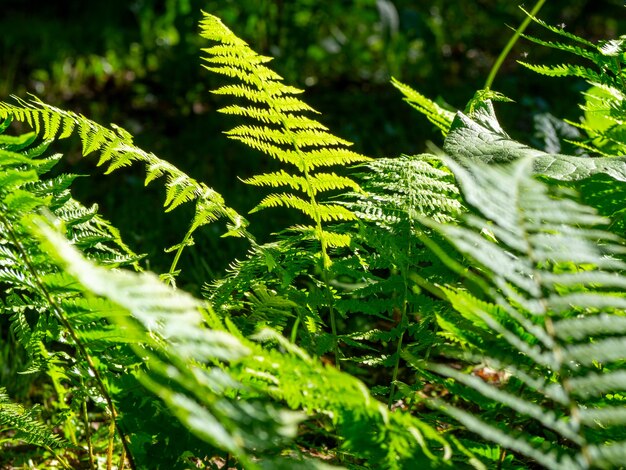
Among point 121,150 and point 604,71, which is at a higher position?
point 604,71

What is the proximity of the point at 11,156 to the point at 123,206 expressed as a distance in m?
2.19

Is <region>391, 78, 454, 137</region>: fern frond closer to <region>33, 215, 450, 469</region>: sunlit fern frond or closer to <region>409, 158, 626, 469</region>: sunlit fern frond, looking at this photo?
<region>409, 158, 626, 469</region>: sunlit fern frond

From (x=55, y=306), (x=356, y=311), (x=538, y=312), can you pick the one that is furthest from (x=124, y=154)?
(x=538, y=312)

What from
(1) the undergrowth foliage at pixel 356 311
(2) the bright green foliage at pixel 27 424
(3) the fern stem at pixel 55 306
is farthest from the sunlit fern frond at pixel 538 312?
(2) the bright green foliage at pixel 27 424

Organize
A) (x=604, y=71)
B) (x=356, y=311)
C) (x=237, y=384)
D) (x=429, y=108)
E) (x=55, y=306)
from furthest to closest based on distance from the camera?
(x=429, y=108) < (x=604, y=71) < (x=356, y=311) < (x=55, y=306) < (x=237, y=384)

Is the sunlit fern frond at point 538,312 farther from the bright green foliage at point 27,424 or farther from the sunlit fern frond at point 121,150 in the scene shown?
the bright green foliage at point 27,424

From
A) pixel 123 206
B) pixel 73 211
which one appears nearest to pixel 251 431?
pixel 73 211

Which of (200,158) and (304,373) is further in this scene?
(200,158)

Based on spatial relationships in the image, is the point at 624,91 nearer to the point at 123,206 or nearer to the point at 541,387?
the point at 541,387

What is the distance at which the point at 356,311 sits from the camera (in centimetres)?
138

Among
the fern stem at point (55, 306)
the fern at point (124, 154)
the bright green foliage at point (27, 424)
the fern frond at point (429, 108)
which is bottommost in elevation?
the bright green foliage at point (27, 424)

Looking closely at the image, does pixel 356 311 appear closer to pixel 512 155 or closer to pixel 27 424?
pixel 512 155

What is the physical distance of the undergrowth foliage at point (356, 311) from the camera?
2.75 ft

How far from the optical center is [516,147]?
134 centimetres
